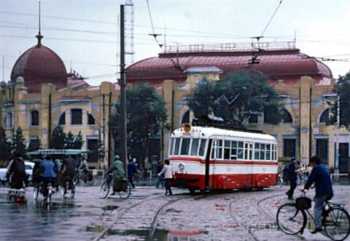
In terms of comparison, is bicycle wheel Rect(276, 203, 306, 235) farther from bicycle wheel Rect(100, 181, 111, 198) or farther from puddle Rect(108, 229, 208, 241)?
bicycle wheel Rect(100, 181, 111, 198)

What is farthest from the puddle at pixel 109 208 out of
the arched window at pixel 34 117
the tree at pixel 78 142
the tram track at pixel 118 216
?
the arched window at pixel 34 117

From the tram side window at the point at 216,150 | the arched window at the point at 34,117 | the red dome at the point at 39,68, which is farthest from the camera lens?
the arched window at the point at 34,117

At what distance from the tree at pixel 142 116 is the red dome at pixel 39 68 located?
14.7 meters

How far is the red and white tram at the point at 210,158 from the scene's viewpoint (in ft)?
124

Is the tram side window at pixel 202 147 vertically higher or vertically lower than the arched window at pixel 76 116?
lower

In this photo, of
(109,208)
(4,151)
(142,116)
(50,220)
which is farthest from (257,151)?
(4,151)

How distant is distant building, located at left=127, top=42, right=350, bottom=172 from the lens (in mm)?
83812

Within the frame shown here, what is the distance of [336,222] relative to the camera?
19.6 metres

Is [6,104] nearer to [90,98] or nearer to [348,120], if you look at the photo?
[90,98]

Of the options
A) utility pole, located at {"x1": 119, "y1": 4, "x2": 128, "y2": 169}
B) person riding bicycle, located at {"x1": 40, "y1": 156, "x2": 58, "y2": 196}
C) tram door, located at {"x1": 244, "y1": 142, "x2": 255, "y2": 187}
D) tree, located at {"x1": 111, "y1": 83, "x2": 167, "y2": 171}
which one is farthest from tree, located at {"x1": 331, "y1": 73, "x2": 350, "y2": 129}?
person riding bicycle, located at {"x1": 40, "y1": 156, "x2": 58, "y2": 196}

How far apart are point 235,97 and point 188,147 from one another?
39.2m

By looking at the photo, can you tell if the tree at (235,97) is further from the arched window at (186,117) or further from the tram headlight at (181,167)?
the tram headlight at (181,167)

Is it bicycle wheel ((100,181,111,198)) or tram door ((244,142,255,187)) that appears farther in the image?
tram door ((244,142,255,187))

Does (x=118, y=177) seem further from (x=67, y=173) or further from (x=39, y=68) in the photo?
(x=39, y=68)
